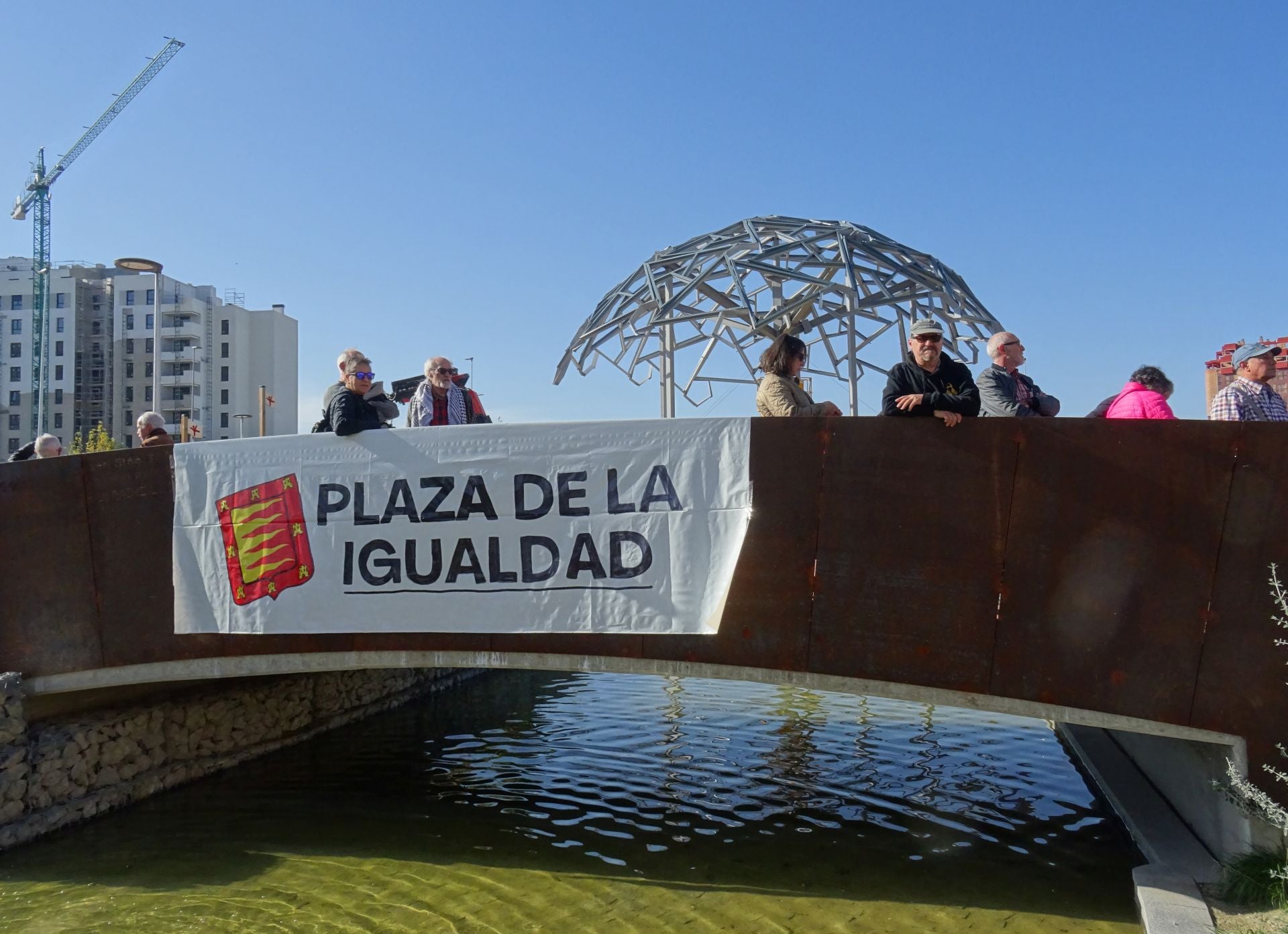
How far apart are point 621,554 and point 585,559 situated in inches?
10.8

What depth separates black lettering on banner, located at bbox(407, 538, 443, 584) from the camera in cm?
713

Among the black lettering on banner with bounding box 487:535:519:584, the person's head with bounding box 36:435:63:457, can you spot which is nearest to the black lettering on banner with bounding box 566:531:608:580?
the black lettering on banner with bounding box 487:535:519:584

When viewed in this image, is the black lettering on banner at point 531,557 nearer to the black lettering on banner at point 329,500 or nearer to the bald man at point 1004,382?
the black lettering on banner at point 329,500

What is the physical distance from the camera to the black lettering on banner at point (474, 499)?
7.07 metres

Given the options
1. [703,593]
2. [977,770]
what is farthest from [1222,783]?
[977,770]

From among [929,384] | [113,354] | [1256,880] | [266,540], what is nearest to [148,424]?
[266,540]

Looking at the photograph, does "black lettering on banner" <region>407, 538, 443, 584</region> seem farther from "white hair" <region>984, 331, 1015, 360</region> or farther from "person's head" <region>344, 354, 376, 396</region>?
"white hair" <region>984, 331, 1015, 360</region>

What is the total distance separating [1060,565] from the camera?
6.13m

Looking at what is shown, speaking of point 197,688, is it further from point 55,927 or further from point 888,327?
point 888,327

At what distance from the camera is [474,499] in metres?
7.10

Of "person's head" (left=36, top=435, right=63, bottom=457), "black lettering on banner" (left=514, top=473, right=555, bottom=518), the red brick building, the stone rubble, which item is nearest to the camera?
"black lettering on banner" (left=514, top=473, right=555, bottom=518)

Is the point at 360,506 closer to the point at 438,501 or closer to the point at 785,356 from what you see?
the point at 438,501

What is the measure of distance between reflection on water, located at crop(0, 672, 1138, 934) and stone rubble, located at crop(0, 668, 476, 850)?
0.22 m

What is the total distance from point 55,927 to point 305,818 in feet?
8.36
